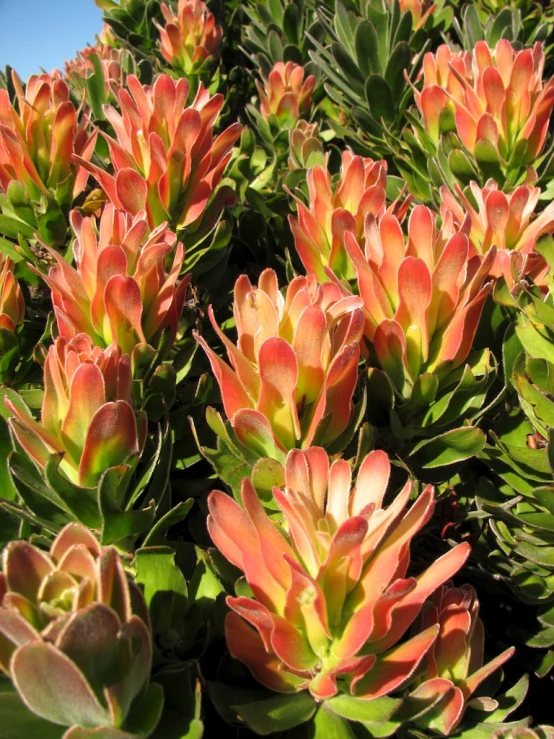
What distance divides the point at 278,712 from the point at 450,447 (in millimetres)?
577

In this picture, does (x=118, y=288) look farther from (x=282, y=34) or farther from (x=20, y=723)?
(x=282, y=34)

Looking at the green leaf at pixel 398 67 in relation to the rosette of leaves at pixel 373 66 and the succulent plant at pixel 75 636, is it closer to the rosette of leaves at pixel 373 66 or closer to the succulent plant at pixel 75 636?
the rosette of leaves at pixel 373 66

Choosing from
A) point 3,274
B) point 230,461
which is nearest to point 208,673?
point 230,461

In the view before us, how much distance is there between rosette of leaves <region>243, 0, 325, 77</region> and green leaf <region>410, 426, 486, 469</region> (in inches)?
78.1

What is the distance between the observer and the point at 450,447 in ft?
3.73

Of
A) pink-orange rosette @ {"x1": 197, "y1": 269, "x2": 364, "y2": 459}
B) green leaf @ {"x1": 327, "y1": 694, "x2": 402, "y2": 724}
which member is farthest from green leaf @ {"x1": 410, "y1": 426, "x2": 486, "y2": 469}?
green leaf @ {"x1": 327, "y1": 694, "x2": 402, "y2": 724}

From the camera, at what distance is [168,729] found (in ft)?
2.33

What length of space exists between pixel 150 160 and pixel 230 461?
2.48 ft

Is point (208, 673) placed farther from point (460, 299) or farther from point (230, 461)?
point (460, 299)

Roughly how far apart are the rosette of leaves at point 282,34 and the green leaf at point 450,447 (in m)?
1.98

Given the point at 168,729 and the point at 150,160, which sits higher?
the point at 150,160

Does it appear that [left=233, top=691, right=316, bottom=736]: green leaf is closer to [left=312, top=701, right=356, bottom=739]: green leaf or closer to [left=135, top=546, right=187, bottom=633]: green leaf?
[left=312, top=701, right=356, bottom=739]: green leaf

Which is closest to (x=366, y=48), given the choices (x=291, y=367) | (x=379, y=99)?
(x=379, y=99)

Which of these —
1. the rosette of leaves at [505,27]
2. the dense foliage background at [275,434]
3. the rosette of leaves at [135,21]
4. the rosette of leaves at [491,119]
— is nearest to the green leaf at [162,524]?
the dense foliage background at [275,434]
